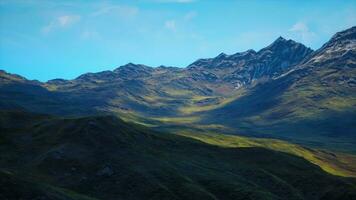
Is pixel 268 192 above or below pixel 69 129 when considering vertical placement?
below

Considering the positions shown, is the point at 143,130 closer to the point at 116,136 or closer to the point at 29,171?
the point at 116,136

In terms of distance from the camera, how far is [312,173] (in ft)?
488

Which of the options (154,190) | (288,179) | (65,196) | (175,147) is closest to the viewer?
(65,196)

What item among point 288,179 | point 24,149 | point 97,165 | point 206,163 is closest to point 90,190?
point 97,165

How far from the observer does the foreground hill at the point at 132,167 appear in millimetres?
123000

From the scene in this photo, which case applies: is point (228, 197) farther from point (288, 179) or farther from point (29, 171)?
point (29, 171)

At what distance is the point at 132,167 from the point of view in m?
135

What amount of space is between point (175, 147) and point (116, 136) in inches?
865

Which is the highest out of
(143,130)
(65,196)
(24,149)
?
(143,130)

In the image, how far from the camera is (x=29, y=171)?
129m

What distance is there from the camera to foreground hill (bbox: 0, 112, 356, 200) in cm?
12300

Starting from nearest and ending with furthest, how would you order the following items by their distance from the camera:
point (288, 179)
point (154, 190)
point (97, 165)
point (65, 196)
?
point (65, 196) < point (154, 190) < point (97, 165) < point (288, 179)

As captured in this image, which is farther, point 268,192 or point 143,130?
point 143,130

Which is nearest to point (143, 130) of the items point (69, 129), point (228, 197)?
point (69, 129)
